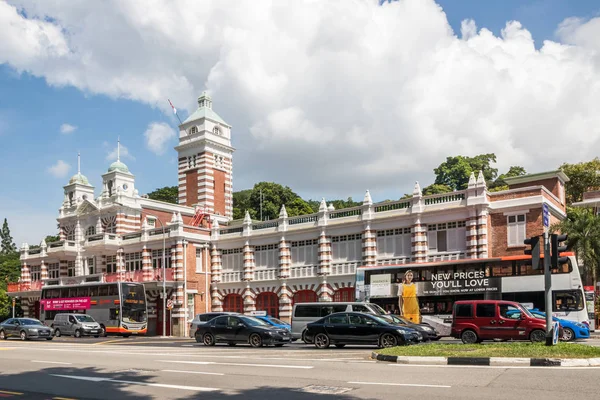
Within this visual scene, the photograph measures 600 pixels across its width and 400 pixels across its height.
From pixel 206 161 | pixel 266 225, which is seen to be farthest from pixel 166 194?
pixel 266 225

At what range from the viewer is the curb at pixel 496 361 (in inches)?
606

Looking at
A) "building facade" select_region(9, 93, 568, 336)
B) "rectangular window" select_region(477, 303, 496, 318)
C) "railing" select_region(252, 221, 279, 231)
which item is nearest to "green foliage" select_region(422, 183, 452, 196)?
"building facade" select_region(9, 93, 568, 336)

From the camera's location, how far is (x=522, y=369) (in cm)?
1504

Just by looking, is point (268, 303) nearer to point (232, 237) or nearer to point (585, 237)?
point (232, 237)

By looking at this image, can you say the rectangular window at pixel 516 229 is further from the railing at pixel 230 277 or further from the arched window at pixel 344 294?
the railing at pixel 230 277

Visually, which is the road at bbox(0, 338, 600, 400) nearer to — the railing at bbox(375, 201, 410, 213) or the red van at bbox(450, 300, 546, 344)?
the red van at bbox(450, 300, 546, 344)

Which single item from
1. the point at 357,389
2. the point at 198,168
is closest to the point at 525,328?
the point at 357,389

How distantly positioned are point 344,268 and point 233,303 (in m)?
11.6

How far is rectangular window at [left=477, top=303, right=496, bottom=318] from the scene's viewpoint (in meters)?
24.0

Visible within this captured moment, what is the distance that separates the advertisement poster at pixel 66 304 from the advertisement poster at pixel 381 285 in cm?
2368

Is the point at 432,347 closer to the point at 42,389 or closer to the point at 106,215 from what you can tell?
the point at 42,389

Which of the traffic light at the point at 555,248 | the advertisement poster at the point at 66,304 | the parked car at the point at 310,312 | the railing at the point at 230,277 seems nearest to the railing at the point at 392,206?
the parked car at the point at 310,312

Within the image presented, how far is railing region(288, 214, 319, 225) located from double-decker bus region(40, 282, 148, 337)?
12.3 m

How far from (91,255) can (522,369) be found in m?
48.1
